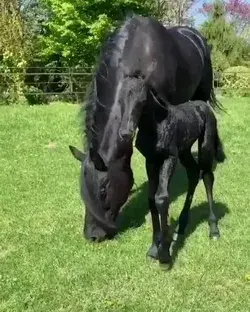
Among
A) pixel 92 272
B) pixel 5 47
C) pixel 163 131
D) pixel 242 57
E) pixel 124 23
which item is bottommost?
pixel 242 57

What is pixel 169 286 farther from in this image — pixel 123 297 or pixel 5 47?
pixel 5 47

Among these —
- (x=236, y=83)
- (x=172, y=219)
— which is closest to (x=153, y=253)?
(x=172, y=219)

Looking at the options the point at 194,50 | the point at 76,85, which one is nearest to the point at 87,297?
the point at 194,50

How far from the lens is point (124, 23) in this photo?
194 inches

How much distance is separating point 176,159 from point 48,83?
→ 554 inches

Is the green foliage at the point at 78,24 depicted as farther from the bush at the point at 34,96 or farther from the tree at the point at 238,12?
the tree at the point at 238,12

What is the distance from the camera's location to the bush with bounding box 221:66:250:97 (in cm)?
1777

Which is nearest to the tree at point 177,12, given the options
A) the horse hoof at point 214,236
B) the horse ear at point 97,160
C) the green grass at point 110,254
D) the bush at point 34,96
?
the bush at point 34,96

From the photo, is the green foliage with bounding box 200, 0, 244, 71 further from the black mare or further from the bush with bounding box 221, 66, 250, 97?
the black mare

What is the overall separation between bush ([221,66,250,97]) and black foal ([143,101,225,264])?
1320 cm

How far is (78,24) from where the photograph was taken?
60.3ft

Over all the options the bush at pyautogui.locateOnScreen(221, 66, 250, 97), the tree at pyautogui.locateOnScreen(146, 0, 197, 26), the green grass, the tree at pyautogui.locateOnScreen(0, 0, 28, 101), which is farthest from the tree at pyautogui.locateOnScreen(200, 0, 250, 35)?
the green grass

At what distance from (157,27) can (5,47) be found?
41.9 feet

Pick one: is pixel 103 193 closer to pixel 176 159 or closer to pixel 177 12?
pixel 176 159
